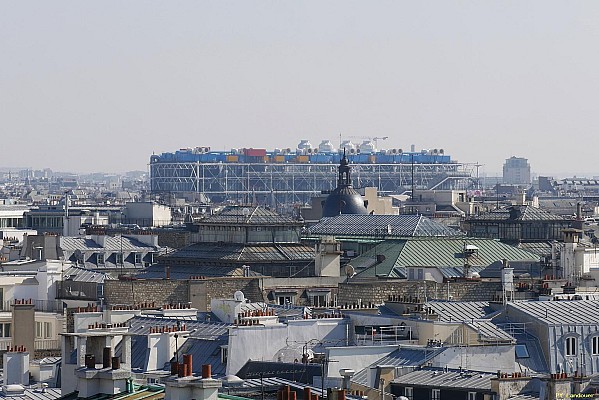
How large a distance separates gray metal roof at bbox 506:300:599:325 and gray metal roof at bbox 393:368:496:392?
642cm

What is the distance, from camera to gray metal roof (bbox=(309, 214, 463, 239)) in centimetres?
8119

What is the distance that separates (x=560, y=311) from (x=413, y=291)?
11692 millimetres

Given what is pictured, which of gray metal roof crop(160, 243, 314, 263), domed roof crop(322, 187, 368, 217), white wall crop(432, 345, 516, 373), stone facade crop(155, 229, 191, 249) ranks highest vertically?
domed roof crop(322, 187, 368, 217)

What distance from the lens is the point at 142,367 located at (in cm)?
4528

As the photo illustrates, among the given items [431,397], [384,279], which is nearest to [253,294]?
[384,279]

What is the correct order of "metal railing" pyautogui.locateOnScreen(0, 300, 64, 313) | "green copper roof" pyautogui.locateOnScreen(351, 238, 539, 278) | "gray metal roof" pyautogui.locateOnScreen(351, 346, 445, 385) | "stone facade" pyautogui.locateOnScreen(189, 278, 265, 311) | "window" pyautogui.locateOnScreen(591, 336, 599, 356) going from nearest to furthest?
"gray metal roof" pyautogui.locateOnScreen(351, 346, 445, 385) → "window" pyautogui.locateOnScreen(591, 336, 599, 356) → "stone facade" pyautogui.locateOnScreen(189, 278, 265, 311) → "metal railing" pyautogui.locateOnScreen(0, 300, 64, 313) → "green copper roof" pyautogui.locateOnScreen(351, 238, 539, 278)

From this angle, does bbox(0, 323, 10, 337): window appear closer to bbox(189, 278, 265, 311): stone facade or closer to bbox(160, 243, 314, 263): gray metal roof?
bbox(189, 278, 265, 311): stone facade

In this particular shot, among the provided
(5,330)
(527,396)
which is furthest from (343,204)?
(527,396)

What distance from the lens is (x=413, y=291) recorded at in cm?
6047

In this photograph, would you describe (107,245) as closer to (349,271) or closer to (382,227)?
(382,227)

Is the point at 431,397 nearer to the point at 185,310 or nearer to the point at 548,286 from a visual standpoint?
the point at 185,310

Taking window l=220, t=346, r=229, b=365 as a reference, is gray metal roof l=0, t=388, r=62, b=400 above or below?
below

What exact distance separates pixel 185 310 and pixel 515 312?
28.3ft

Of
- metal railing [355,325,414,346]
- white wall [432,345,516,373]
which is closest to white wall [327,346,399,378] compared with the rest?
white wall [432,345,516,373]
